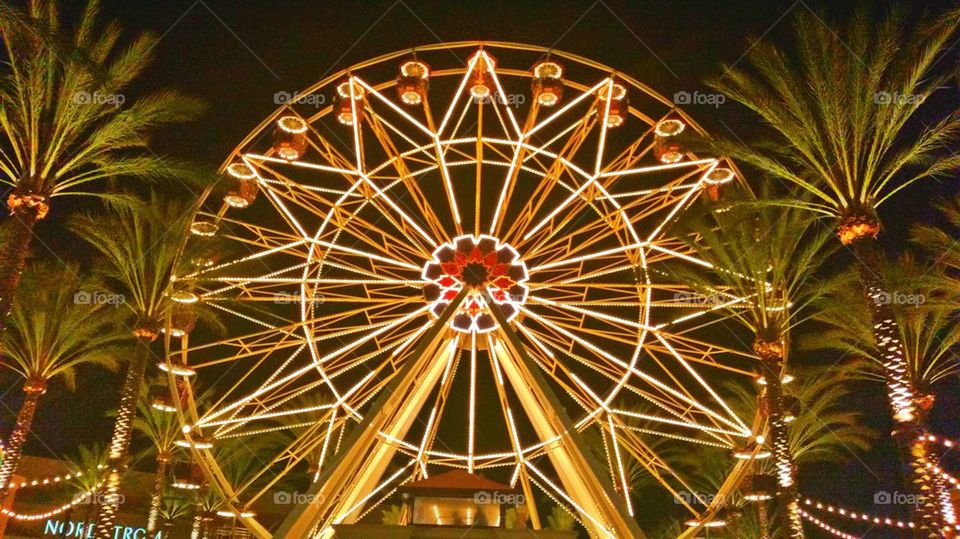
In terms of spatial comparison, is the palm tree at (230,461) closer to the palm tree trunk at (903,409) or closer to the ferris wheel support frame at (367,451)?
the ferris wheel support frame at (367,451)

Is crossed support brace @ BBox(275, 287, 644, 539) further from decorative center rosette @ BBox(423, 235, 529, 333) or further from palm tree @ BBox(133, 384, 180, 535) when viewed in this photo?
palm tree @ BBox(133, 384, 180, 535)

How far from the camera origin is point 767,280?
18.8 meters

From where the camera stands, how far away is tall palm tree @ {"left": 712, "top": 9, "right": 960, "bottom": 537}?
44.1 feet

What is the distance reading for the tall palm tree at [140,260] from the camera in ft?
63.5

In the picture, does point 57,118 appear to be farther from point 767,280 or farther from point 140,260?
point 767,280

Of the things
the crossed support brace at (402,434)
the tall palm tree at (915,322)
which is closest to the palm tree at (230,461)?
the crossed support brace at (402,434)

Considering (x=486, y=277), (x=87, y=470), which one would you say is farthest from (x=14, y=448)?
(x=87, y=470)

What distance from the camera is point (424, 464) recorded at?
2212cm

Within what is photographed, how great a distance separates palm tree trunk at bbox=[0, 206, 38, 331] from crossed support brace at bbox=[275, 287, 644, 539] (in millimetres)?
6543

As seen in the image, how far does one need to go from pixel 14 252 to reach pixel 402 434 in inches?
385

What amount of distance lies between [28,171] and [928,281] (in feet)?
58.1

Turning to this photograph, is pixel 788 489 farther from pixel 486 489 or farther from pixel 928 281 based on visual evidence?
pixel 486 489

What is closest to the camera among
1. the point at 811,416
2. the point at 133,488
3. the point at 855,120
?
the point at 855,120

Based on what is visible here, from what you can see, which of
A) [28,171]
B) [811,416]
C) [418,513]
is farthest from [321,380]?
[811,416]
